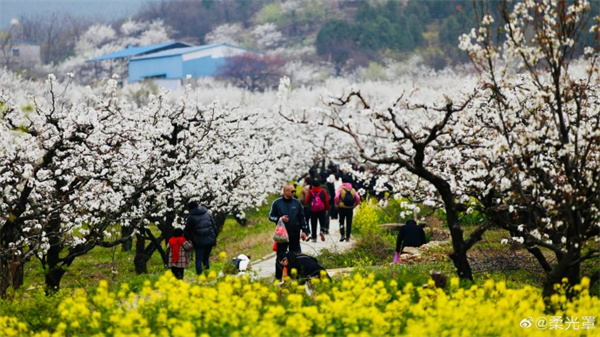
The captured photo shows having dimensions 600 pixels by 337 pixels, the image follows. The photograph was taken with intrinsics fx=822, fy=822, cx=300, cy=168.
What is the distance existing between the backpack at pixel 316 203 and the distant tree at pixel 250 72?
227ft

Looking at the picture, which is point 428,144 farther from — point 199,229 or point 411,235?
point 411,235

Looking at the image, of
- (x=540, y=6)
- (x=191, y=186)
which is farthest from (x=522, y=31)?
(x=191, y=186)

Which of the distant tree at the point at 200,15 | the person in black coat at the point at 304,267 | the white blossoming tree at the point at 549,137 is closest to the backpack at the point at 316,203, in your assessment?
the person in black coat at the point at 304,267

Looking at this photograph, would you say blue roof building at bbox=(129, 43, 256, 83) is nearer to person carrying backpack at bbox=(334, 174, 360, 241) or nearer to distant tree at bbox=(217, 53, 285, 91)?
distant tree at bbox=(217, 53, 285, 91)

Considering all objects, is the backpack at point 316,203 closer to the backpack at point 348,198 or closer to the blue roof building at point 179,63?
the backpack at point 348,198

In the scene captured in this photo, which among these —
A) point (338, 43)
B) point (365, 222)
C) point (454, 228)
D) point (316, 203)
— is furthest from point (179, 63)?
point (454, 228)

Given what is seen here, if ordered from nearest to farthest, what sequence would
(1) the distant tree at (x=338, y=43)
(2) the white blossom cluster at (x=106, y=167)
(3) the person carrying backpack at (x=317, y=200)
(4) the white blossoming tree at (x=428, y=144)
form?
1. (4) the white blossoming tree at (x=428, y=144)
2. (2) the white blossom cluster at (x=106, y=167)
3. (3) the person carrying backpack at (x=317, y=200)
4. (1) the distant tree at (x=338, y=43)

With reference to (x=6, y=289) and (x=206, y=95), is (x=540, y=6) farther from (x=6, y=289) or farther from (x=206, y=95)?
(x=206, y=95)

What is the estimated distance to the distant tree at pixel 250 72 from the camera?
89.5m

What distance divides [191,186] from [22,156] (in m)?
5.72

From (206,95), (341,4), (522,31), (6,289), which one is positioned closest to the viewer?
(522,31)

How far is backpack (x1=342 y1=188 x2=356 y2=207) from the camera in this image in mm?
19328

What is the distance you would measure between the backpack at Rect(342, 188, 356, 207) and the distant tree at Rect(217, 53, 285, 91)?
68.8 metres

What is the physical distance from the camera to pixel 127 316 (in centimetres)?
793
